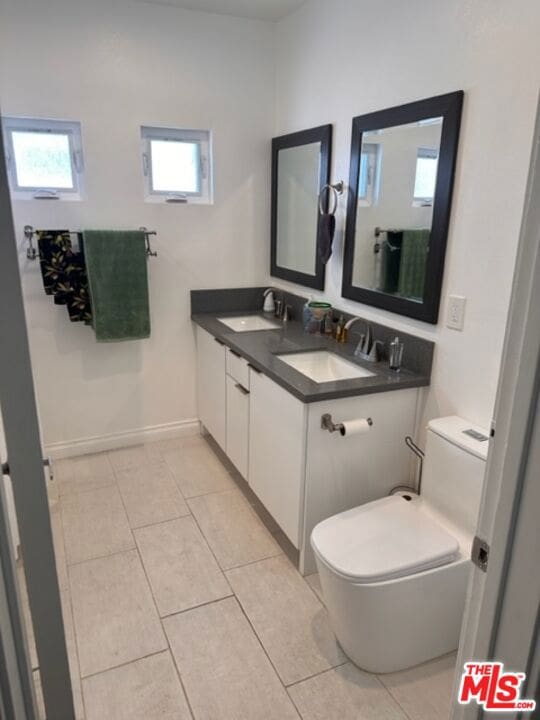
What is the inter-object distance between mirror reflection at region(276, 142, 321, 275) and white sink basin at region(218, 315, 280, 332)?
365 millimetres

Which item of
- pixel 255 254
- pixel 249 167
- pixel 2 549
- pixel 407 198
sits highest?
pixel 249 167

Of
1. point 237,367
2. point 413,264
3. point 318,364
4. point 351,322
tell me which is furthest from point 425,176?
point 237,367

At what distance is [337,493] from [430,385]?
1.97 ft

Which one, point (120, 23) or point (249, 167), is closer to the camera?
point (120, 23)

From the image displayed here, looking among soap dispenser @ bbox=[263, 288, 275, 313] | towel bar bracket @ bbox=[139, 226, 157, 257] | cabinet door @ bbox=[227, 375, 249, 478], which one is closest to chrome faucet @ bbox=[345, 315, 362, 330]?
cabinet door @ bbox=[227, 375, 249, 478]

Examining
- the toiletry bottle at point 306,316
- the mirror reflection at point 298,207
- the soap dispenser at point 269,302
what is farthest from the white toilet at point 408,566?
the soap dispenser at point 269,302

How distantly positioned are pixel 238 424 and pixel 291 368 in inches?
24.3

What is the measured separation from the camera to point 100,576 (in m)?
2.16

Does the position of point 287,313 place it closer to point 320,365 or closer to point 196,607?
point 320,365

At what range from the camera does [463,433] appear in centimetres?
183

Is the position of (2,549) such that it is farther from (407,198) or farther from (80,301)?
(80,301)

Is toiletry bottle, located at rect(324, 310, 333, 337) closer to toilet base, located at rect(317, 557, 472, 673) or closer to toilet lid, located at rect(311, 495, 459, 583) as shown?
toilet lid, located at rect(311, 495, 459, 583)

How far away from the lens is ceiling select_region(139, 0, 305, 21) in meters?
2.68

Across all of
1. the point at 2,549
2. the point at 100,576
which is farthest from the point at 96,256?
the point at 2,549
